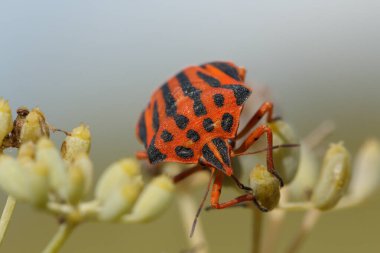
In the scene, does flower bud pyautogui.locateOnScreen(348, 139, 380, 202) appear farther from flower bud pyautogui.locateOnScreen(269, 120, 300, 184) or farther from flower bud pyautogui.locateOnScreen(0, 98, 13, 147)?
flower bud pyautogui.locateOnScreen(0, 98, 13, 147)

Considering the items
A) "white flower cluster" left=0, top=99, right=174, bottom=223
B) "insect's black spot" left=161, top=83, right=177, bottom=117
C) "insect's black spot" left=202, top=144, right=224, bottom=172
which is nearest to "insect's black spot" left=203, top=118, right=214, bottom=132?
"insect's black spot" left=202, top=144, right=224, bottom=172

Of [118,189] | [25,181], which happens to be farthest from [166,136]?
[25,181]

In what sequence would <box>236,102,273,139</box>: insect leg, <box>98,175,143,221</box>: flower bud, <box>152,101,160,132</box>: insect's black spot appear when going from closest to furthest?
<box>98,175,143,221</box>: flower bud → <box>152,101,160,132</box>: insect's black spot → <box>236,102,273,139</box>: insect leg

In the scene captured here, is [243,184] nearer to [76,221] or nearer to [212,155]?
[212,155]

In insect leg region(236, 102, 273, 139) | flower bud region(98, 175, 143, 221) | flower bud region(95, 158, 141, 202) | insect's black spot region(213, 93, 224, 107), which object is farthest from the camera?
insect leg region(236, 102, 273, 139)

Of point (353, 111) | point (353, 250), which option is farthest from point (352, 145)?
point (353, 250)

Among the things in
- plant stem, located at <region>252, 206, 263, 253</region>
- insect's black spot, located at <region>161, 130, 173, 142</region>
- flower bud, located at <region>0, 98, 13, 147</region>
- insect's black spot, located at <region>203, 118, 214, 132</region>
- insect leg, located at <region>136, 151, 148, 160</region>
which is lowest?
plant stem, located at <region>252, 206, 263, 253</region>
